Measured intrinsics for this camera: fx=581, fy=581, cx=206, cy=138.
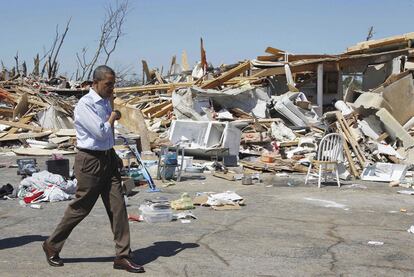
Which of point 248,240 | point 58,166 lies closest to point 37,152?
point 58,166

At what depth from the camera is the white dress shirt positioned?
5133mm

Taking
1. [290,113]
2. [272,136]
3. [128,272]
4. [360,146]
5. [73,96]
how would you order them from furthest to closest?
[73,96] < [290,113] < [272,136] < [360,146] < [128,272]

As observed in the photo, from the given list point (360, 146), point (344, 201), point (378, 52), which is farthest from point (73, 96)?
point (344, 201)

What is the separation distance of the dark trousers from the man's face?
1.78 ft

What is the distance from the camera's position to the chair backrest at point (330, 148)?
1147 centimetres

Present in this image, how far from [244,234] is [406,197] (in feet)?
14.3

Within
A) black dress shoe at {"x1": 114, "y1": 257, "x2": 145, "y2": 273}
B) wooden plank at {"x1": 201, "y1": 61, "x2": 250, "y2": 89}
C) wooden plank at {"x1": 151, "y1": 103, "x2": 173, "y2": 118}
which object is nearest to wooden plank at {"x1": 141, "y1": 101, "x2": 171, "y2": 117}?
wooden plank at {"x1": 151, "y1": 103, "x2": 173, "y2": 118}

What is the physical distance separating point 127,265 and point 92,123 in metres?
1.32

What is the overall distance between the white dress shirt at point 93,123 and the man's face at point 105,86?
0.12ft

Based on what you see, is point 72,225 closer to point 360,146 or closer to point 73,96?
point 360,146

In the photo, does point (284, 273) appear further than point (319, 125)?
No

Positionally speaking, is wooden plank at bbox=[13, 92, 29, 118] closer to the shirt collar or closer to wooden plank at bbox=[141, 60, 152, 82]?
wooden plank at bbox=[141, 60, 152, 82]

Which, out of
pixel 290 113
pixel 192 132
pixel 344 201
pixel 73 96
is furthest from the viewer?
pixel 73 96

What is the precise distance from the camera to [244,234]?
708cm
